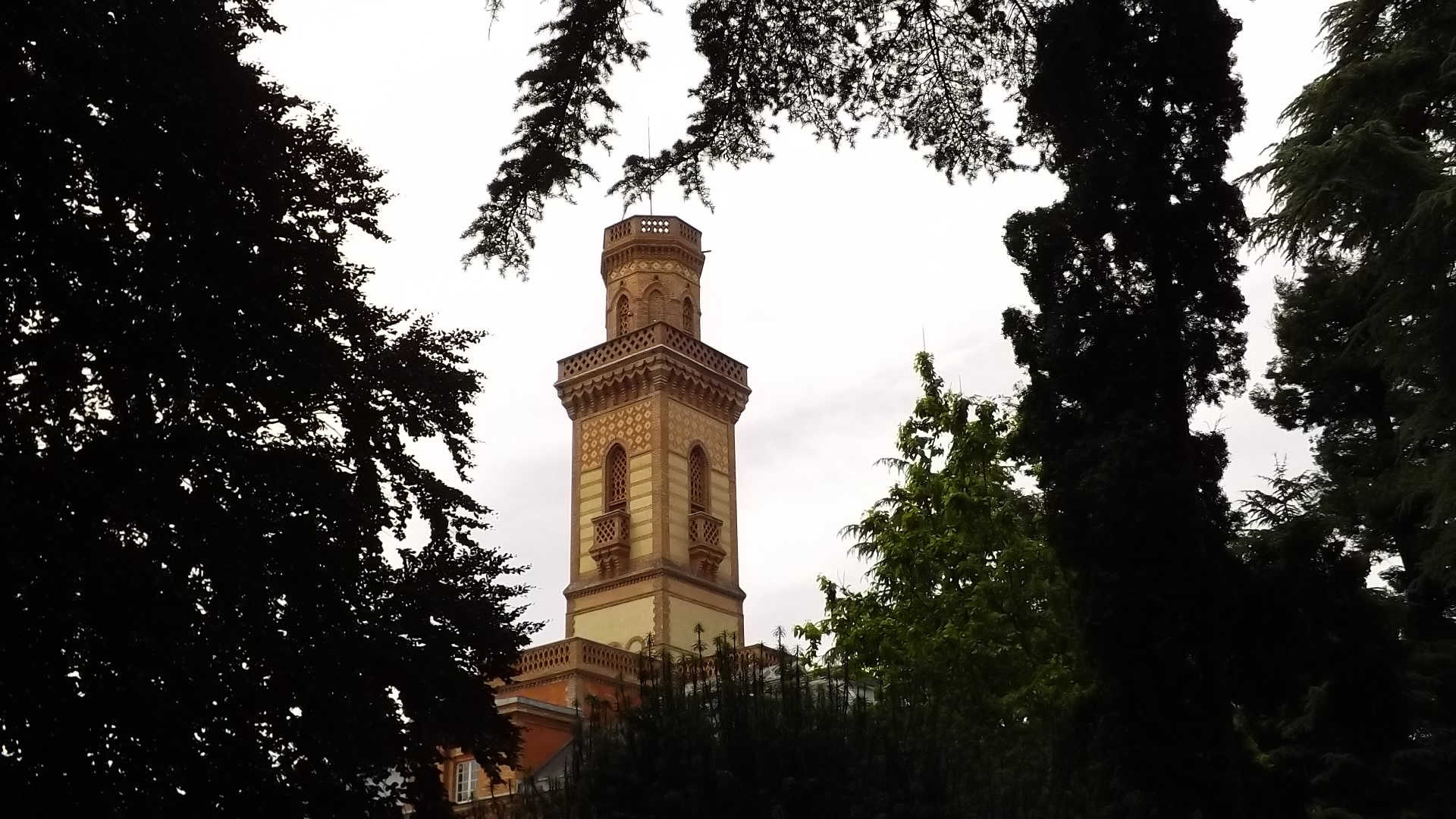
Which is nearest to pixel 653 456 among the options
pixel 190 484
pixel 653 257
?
pixel 653 257

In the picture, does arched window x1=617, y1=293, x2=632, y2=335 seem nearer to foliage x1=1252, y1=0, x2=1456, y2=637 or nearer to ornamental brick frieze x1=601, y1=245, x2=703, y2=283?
ornamental brick frieze x1=601, y1=245, x2=703, y2=283

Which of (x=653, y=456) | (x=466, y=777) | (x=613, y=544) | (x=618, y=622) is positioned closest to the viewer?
(x=466, y=777)

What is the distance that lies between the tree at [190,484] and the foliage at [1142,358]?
19.8 ft

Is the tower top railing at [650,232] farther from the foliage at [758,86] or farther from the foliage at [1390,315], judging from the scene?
the foliage at [758,86]

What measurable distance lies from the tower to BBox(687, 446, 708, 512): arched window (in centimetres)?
5

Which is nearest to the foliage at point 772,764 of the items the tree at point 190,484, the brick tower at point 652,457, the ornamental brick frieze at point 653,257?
the tree at point 190,484

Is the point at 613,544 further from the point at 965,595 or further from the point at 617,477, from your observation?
the point at 965,595

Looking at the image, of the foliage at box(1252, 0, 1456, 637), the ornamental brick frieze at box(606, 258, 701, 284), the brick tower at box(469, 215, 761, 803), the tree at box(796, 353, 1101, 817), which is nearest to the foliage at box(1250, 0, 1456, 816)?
the foliage at box(1252, 0, 1456, 637)

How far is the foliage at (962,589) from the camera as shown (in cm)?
2117

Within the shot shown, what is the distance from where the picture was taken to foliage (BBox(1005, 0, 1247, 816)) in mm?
9922

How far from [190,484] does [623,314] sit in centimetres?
4160

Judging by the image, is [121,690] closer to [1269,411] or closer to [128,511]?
[128,511]

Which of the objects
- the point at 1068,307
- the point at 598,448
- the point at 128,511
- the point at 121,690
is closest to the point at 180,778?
the point at 121,690

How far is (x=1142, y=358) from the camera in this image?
10.6 meters
